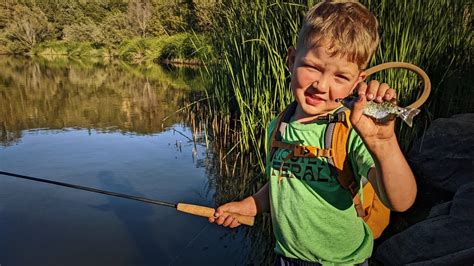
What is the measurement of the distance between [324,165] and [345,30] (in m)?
0.45

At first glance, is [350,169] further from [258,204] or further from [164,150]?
[164,150]

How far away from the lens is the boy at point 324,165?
1.23 meters

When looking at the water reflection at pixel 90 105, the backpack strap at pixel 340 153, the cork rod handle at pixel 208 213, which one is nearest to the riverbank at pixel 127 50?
the water reflection at pixel 90 105

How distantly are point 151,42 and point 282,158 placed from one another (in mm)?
30218

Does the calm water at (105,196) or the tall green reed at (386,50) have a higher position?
the tall green reed at (386,50)

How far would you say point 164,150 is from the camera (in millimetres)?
6270

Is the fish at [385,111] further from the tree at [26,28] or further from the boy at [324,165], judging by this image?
the tree at [26,28]

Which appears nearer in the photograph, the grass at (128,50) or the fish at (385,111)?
the fish at (385,111)

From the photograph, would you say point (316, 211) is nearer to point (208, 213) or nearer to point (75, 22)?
point (208, 213)

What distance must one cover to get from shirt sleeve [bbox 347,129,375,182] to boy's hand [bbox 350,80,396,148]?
158 millimetres

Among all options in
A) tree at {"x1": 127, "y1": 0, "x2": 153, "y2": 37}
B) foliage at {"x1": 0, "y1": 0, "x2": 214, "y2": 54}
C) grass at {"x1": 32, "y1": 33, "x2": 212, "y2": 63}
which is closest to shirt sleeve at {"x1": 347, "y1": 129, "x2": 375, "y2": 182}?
grass at {"x1": 32, "y1": 33, "x2": 212, "y2": 63}

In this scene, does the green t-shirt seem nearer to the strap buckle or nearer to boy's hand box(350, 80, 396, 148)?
the strap buckle

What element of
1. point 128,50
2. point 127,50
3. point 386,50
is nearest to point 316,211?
point 386,50

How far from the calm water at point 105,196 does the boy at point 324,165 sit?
1.84 metres
